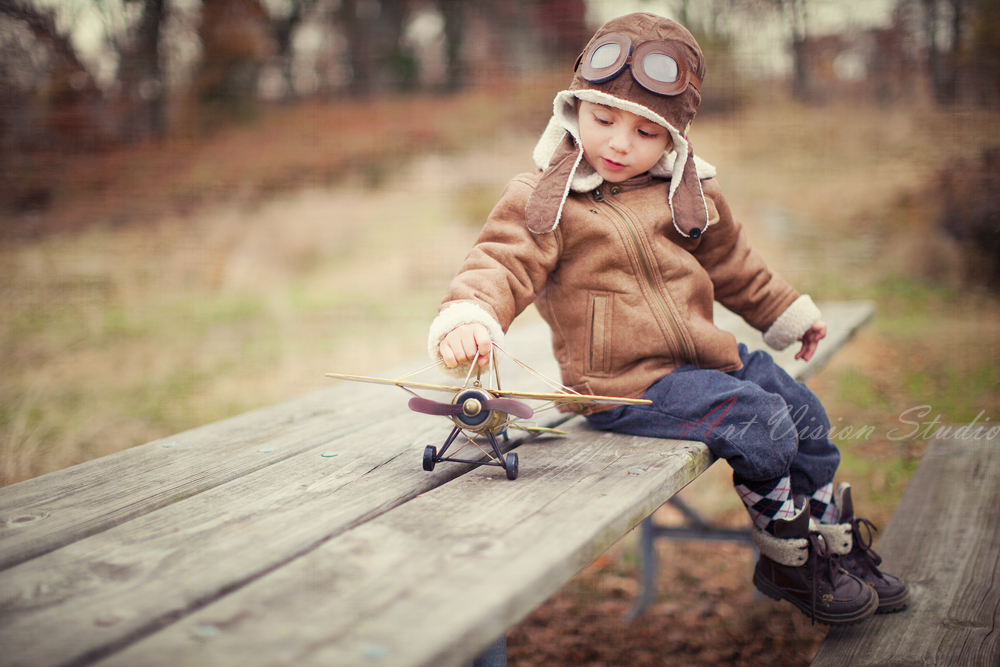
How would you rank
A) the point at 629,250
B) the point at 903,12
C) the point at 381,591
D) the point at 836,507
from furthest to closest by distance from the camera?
the point at 903,12 → the point at 836,507 → the point at 629,250 → the point at 381,591

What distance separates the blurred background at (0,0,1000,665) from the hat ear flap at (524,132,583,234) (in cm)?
156

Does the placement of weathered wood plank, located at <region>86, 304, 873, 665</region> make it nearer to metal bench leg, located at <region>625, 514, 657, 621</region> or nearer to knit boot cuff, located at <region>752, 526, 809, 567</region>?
knit boot cuff, located at <region>752, 526, 809, 567</region>

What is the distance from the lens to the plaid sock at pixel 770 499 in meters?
1.72

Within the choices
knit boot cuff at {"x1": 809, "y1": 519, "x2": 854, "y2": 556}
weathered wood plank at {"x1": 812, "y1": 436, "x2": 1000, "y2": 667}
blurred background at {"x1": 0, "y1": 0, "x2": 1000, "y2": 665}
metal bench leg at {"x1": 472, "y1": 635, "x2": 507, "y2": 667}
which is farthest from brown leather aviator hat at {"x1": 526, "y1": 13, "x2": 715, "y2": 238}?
blurred background at {"x1": 0, "y1": 0, "x2": 1000, "y2": 665}

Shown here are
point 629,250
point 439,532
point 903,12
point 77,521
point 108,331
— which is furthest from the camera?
point 903,12

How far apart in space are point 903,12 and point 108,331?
8.93 metres

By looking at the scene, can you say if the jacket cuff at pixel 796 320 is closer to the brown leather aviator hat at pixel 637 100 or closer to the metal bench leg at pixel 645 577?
the brown leather aviator hat at pixel 637 100

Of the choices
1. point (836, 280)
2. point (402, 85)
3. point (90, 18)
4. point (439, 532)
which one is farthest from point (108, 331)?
point (402, 85)

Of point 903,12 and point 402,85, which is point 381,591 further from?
point 402,85

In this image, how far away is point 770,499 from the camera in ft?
5.65

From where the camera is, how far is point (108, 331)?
19.5 ft

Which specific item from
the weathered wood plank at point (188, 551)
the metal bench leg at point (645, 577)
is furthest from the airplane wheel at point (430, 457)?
the metal bench leg at point (645, 577)

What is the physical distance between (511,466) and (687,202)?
836 millimetres

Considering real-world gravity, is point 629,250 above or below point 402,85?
below
